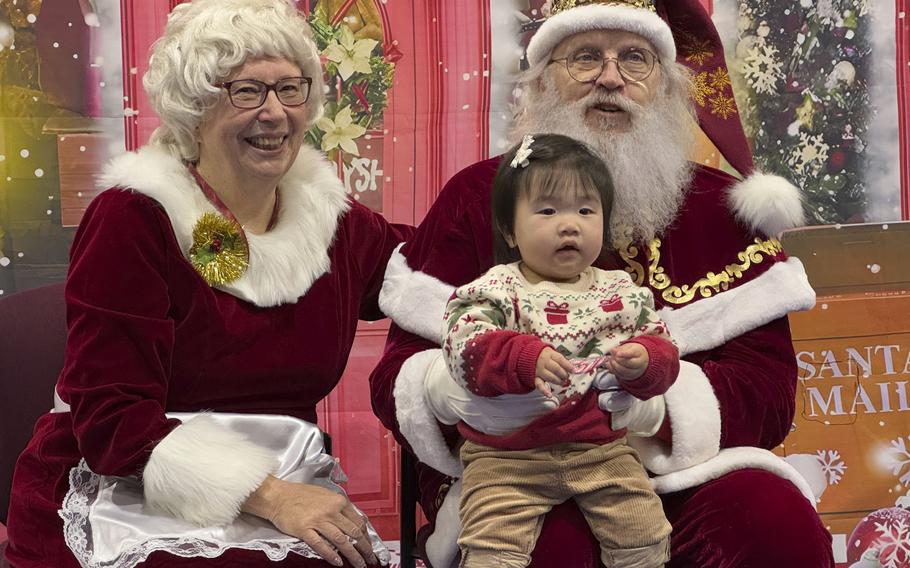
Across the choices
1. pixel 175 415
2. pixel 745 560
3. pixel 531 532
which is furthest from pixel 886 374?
pixel 175 415

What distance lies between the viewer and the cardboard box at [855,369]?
3.62 meters

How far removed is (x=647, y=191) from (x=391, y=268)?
25.2 inches

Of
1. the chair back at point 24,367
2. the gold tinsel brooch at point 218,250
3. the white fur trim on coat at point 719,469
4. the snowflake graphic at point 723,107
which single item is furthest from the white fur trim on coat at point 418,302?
the chair back at point 24,367

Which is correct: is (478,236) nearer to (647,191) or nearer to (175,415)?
(647,191)

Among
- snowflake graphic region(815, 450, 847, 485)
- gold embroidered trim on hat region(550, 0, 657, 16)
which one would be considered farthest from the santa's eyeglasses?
snowflake graphic region(815, 450, 847, 485)

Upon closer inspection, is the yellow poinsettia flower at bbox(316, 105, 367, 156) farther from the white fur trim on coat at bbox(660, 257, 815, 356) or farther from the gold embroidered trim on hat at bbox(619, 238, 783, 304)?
the white fur trim on coat at bbox(660, 257, 815, 356)

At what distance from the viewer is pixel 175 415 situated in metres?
2.42

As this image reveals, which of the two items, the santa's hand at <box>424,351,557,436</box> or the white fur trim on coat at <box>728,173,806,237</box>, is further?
the white fur trim on coat at <box>728,173,806,237</box>

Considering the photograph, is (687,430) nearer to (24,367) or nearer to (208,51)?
(208,51)

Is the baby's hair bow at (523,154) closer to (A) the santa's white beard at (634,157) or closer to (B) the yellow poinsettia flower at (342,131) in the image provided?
(A) the santa's white beard at (634,157)

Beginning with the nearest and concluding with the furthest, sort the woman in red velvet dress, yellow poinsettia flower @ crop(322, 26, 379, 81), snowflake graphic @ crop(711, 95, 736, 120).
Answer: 1. the woman in red velvet dress
2. snowflake graphic @ crop(711, 95, 736, 120)
3. yellow poinsettia flower @ crop(322, 26, 379, 81)

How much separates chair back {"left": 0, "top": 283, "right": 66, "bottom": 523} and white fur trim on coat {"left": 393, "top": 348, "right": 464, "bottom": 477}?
101cm

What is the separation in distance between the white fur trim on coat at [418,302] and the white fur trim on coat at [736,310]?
0.51 meters

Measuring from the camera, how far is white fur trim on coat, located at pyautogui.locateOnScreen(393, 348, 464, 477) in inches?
92.5
